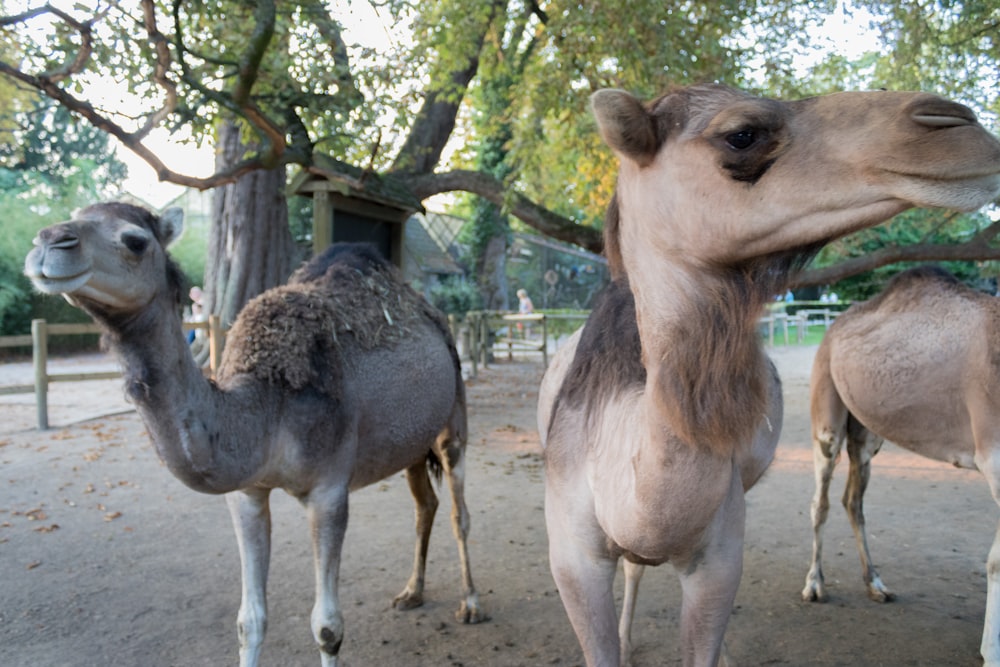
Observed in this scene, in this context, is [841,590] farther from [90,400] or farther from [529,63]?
[90,400]

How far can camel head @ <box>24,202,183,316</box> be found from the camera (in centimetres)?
244

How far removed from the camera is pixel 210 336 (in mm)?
10484

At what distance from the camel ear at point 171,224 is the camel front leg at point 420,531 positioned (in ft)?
7.57

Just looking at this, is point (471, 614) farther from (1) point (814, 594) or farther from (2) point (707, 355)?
(2) point (707, 355)

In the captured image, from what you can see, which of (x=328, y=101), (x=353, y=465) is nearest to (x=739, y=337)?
(x=353, y=465)

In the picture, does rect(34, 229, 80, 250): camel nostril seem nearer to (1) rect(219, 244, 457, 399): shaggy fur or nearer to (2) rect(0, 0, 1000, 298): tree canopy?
(1) rect(219, 244, 457, 399): shaggy fur

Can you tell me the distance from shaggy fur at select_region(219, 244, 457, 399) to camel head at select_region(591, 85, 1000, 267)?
6.63 ft

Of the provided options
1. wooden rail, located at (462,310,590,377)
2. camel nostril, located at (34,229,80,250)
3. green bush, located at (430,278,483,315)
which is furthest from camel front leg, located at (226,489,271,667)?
green bush, located at (430,278,483,315)

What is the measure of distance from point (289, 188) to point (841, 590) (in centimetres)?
614

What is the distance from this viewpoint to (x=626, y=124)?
1.77 meters

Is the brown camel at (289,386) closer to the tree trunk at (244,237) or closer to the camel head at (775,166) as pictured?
the camel head at (775,166)

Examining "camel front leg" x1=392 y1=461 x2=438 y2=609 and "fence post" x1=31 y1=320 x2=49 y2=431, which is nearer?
"camel front leg" x1=392 y1=461 x2=438 y2=609

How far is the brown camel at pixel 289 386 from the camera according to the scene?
273 cm

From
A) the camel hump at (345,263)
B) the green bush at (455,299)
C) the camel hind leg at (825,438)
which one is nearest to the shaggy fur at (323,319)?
the camel hump at (345,263)
